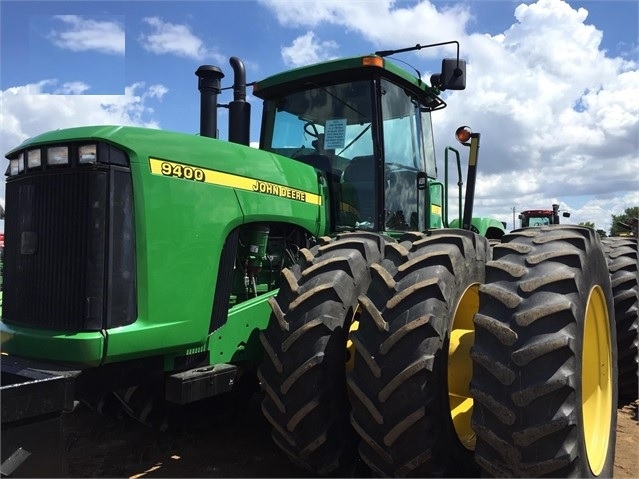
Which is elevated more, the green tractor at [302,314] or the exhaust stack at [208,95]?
the exhaust stack at [208,95]

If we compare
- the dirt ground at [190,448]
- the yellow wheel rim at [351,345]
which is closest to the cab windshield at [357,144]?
the yellow wheel rim at [351,345]

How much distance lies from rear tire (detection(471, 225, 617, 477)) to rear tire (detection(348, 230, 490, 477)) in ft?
0.67

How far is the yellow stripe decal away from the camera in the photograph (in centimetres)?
296

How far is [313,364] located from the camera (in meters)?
2.96

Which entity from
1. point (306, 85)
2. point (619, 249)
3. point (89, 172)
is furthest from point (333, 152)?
point (619, 249)

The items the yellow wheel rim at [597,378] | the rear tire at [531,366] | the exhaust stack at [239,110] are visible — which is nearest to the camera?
the rear tire at [531,366]

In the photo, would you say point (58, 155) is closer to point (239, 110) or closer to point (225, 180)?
point (225, 180)

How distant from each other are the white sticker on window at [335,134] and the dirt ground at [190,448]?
2.16 meters

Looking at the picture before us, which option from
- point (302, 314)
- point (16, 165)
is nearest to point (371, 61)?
point (302, 314)

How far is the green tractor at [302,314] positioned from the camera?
104 inches

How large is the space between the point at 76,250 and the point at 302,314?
118 centimetres

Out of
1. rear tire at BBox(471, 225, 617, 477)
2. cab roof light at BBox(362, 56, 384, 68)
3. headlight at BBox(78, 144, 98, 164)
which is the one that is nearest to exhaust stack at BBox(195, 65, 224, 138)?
cab roof light at BBox(362, 56, 384, 68)

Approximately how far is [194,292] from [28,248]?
862 mm

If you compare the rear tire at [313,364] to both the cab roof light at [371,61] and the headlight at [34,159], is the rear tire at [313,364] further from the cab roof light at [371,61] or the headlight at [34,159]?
the cab roof light at [371,61]
